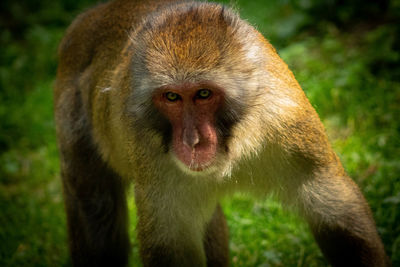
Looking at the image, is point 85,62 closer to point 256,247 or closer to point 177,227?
point 177,227

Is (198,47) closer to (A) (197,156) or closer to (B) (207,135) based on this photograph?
(B) (207,135)

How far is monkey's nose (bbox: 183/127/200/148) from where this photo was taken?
3.32m

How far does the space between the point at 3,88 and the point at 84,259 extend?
4.92m

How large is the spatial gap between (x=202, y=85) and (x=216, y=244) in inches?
77.7

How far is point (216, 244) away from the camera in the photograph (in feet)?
15.9

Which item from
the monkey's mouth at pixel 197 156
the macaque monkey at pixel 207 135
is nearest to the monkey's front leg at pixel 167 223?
the macaque monkey at pixel 207 135

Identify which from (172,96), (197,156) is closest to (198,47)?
(172,96)

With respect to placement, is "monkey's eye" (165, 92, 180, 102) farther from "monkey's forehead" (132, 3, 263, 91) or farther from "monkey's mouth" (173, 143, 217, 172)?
"monkey's mouth" (173, 143, 217, 172)

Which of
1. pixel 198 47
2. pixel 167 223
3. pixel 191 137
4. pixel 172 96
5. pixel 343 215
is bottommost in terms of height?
pixel 167 223

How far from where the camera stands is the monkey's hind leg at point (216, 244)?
4828 millimetres

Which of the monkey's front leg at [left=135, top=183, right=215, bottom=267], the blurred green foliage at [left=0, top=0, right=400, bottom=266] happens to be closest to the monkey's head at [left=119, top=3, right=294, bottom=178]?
the monkey's front leg at [left=135, top=183, right=215, bottom=267]

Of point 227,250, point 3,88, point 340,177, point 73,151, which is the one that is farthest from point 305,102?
point 3,88

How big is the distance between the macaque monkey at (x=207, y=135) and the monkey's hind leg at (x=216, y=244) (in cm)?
76

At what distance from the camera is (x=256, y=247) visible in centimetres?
530
